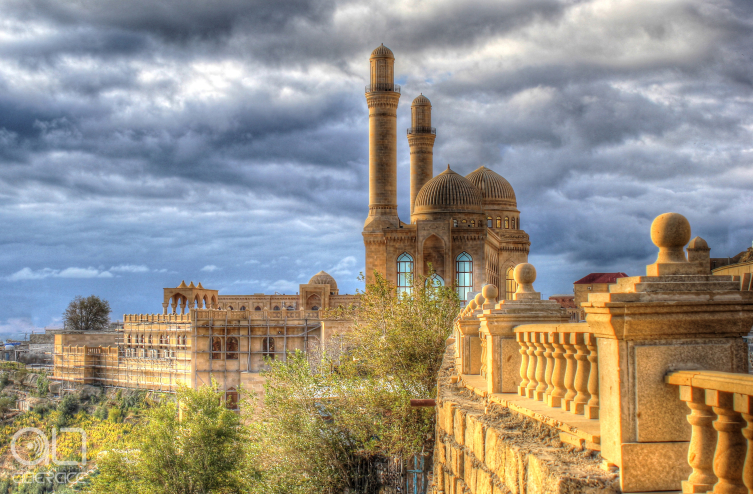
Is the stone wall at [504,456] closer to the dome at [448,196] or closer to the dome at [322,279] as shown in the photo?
the dome at [448,196]

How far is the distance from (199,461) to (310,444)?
261 inches

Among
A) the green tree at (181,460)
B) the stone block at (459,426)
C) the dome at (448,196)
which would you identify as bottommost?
the green tree at (181,460)

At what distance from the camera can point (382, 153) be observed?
43.6 metres

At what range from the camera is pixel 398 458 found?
1572cm

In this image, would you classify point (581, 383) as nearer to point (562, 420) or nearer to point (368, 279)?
point (562, 420)

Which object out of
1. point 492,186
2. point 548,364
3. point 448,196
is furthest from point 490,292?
point 492,186

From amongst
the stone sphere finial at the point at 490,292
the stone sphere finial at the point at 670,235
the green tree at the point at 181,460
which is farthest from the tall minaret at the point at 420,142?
the stone sphere finial at the point at 670,235

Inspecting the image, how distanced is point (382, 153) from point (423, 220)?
5.32m

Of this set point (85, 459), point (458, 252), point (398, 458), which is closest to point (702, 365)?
point (398, 458)

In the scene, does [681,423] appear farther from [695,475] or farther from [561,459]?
[561,459]

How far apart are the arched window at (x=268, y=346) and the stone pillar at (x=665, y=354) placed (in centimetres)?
3835

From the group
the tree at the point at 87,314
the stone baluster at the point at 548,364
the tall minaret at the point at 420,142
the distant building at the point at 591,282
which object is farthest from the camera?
the tree at the point at 87,314

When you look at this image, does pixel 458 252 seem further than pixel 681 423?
Yes

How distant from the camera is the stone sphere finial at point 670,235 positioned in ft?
9.87
